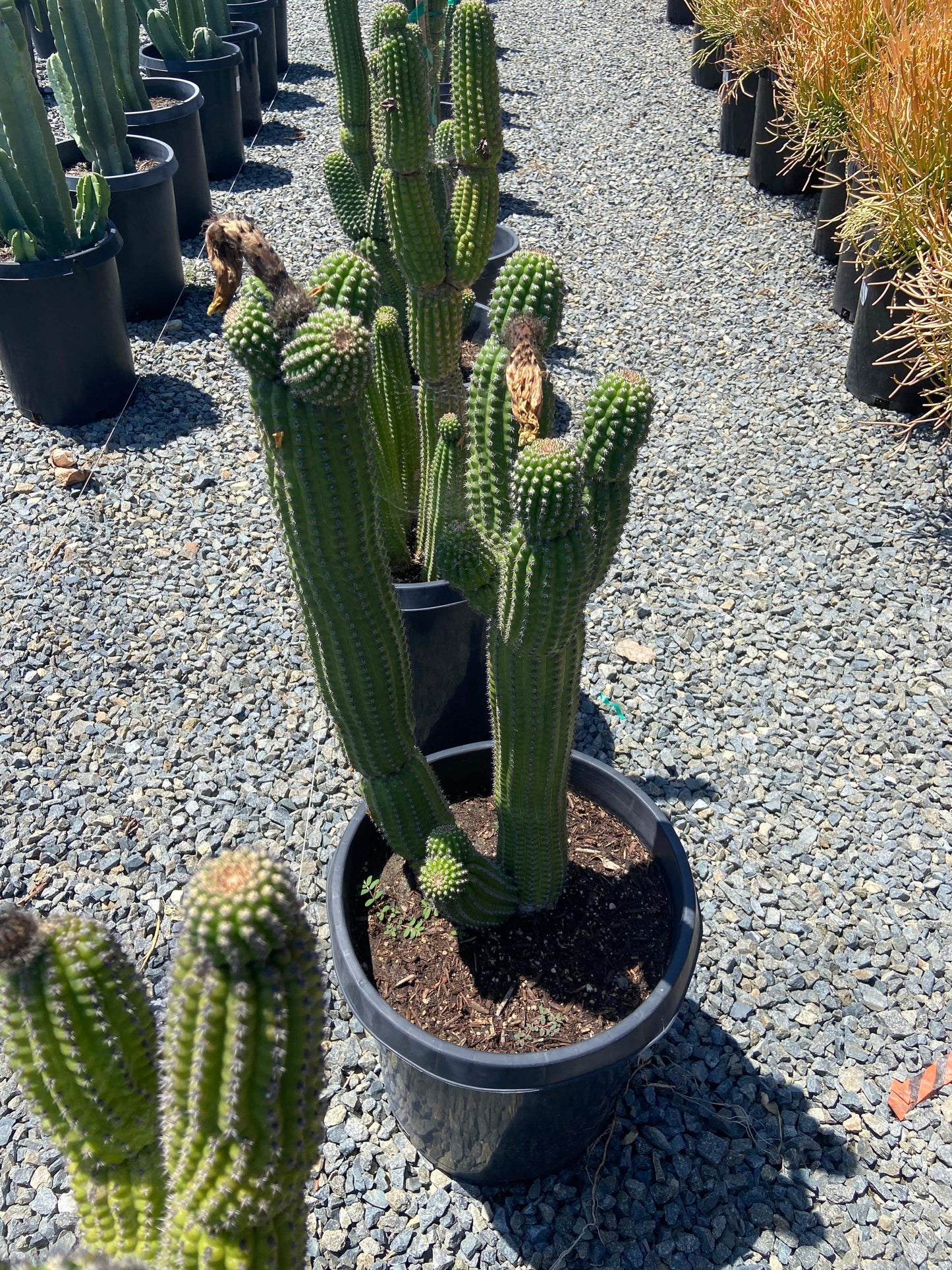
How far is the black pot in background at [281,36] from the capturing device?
8523 millimetres

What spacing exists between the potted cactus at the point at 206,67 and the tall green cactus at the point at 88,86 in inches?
54.2

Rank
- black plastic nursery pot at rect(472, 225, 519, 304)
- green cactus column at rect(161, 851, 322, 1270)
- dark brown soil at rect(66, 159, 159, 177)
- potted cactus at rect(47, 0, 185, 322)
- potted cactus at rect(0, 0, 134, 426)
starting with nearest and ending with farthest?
green cactus column at rect(161, 851, 322, 1270) < potted cactus at rect(0, 0, 134, 426) < black plastic nursery pot at rect(472, 225, 519, 304) < potted cactus at rect(47, 0, 185, 322) < dark brown soil at rect(66, 159, 159, 177)

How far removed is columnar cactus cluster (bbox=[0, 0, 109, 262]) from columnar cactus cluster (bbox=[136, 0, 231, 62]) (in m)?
2.76

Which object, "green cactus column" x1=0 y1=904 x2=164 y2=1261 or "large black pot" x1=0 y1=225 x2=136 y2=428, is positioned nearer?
"green cactus column" x1=0 y1=904 x2=164 y2=1261

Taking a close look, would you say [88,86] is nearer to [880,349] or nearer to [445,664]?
Result: [445,664]

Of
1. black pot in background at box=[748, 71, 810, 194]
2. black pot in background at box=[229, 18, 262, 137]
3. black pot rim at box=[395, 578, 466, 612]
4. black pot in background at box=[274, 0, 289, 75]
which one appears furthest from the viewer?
black pot in background at box=[274, 0, 289, 75]

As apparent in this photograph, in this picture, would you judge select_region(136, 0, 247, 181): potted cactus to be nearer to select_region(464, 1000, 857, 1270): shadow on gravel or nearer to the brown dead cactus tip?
the brown dead cactus tip

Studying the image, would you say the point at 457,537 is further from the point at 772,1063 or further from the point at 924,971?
the point at 924,971

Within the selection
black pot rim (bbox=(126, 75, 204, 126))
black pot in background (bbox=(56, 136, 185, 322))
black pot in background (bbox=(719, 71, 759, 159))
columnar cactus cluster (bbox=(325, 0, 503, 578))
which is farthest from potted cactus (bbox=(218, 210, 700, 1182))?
black pot in background (bbox=(719, 71, 759, 159))

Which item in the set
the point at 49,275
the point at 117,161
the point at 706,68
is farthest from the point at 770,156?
the point at 49,275

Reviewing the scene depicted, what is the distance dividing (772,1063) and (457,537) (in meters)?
1.56

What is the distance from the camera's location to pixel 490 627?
6.45 feet

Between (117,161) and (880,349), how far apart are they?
168 inches

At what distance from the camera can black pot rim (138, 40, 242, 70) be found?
671 centimetres
